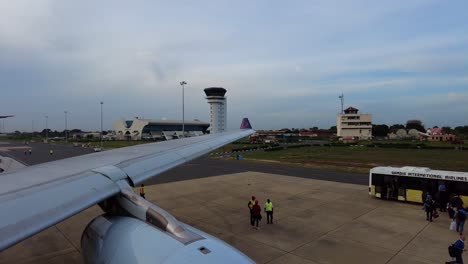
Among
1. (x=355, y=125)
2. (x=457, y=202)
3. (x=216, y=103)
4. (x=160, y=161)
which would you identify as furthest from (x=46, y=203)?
(x=355, y=125)

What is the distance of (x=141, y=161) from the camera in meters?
8.92

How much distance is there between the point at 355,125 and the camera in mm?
136000

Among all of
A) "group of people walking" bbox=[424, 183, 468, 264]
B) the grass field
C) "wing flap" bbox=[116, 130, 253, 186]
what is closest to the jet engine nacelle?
"wing flap" bbox=[116, 130, 253, 186]

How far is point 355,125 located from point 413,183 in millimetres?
125151

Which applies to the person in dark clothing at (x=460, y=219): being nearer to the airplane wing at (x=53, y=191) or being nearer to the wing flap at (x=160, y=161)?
the wing flap at (x=160, y=161)

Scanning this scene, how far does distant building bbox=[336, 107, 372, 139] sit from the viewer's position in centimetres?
13450

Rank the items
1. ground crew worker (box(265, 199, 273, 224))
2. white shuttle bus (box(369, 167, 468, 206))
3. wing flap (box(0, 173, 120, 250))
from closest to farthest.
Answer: wing flap (box(0, 173, 120, 250))
ground crew worker (box(265, 199, 273, 224))
white shuttle bus (box(369, 167, 468, 206))

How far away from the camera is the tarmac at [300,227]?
1166 cm

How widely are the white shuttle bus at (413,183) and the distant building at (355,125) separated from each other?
120m

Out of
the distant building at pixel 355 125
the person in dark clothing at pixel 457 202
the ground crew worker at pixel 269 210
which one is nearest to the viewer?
the person in dark clothing at pixel 457 202

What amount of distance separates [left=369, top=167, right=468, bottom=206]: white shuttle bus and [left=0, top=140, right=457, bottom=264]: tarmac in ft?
2.31

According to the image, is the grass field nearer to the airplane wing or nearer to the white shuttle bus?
the white shuttle bus

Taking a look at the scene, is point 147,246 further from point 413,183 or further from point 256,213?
point 413,183

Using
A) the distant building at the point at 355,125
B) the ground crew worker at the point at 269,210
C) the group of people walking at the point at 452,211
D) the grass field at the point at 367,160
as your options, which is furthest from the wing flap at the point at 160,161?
the distant building at the point at 355,125
